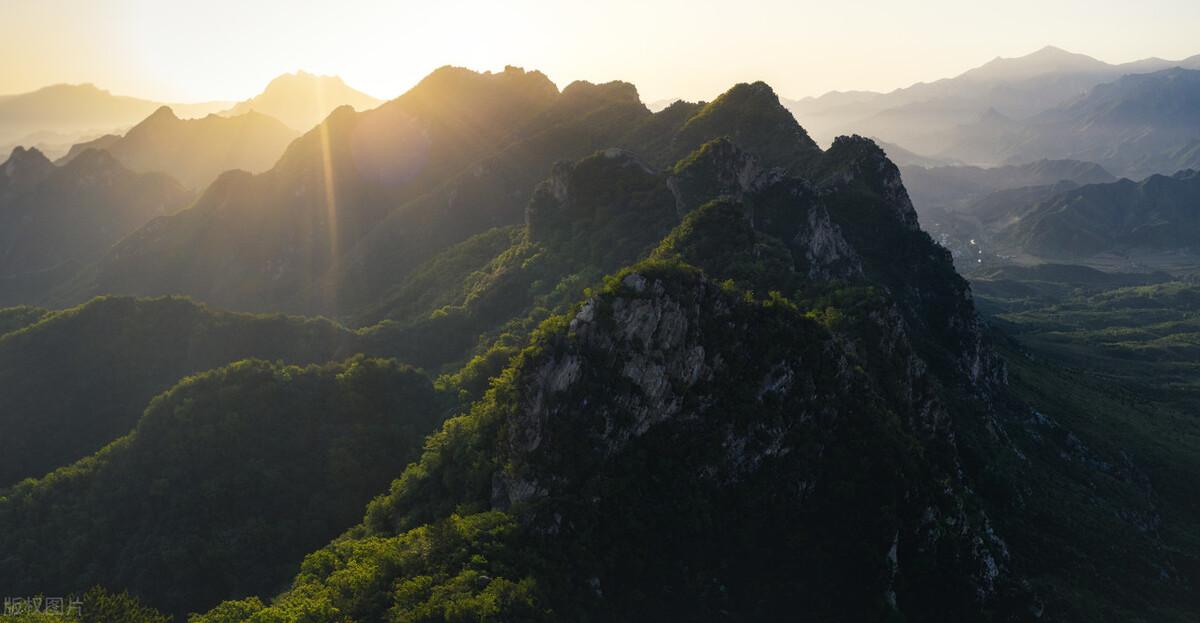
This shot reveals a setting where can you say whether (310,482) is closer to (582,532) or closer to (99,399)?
(582,532)

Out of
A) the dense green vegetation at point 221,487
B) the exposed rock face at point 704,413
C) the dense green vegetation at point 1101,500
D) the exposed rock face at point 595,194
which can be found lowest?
the dense green vegetation at point 1101,500

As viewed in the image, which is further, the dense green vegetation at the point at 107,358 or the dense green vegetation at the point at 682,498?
the dense green vegetation at the point at 107,358

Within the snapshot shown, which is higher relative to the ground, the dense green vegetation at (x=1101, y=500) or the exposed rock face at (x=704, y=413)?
the exposed rock face at (x=704, y=413)

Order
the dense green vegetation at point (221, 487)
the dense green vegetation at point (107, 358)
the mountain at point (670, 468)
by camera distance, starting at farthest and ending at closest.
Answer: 1. the dense green vegetation at point (107, 358)
2. the dense green vegetation at point (221, 487)
3. the mountain at point (670, 468)

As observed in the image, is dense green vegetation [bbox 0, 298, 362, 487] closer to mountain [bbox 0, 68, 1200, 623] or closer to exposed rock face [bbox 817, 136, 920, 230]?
mountain [bbox 0, 68, 1200, 623]

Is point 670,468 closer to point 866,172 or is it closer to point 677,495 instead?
point 677,495

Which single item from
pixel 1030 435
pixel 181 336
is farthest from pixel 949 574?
pixel 181 336

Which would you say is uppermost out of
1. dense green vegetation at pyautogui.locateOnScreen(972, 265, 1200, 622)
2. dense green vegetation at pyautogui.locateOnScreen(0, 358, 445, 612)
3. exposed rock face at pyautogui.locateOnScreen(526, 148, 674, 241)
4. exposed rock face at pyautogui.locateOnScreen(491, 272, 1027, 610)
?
exposed rock face at pyautogui.locateOnScreen(526, 148, 674, 241)

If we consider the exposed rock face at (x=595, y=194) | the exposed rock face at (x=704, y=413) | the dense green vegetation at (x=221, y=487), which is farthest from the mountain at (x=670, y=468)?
the exposed rock face at (x=595, y=194)

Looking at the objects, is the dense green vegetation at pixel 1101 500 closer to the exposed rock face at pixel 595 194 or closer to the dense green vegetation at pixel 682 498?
the dense green vegetation at pixel 682 498

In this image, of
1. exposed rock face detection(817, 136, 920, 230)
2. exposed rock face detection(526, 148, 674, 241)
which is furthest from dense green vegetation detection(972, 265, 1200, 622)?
exposed rock face detection(526, 148, 674, 241)
